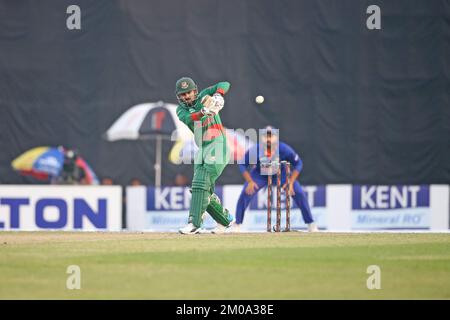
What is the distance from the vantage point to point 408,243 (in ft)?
49.4

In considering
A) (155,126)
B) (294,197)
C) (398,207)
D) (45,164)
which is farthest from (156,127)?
(294,197)

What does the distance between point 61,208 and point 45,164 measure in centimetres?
670

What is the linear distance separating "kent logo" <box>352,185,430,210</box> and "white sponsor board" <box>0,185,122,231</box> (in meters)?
5.47

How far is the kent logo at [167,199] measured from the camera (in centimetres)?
2295

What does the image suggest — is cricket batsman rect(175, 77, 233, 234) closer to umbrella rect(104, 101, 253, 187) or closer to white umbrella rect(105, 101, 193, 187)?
umbrella rect(104, 101, 253, 187)

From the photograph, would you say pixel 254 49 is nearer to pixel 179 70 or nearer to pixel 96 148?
pixel 179 70

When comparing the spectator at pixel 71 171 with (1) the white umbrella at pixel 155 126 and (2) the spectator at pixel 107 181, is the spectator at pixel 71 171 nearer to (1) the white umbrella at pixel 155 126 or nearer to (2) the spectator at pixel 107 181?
(2) the spectator at pixel 107 181

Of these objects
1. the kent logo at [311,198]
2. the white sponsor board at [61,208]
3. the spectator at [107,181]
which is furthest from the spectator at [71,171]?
the kent logo at [311,198]

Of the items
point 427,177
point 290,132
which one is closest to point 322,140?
point 290,132

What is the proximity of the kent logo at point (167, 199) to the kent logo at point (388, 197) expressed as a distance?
10.4 ft

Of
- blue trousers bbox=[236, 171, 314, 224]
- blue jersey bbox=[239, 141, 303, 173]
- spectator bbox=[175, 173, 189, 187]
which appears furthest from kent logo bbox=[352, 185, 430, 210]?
blue jersey bbox=[239, 141, 303, 173]

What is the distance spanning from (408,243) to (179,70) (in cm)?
1502

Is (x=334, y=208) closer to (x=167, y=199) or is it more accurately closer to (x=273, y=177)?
(x=167, y=199)

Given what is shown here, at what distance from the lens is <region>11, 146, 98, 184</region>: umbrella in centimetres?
2778
